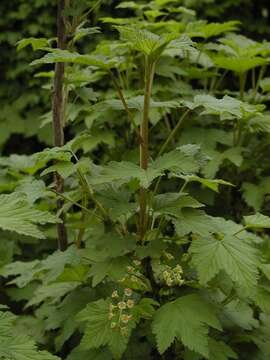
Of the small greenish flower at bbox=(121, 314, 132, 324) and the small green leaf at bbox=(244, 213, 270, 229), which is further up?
the small green leaf at bbox=(244, 213, 270, 229)

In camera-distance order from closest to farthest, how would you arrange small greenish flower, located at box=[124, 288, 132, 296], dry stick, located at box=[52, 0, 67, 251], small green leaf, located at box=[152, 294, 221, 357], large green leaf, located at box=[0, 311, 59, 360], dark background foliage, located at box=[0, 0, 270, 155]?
large green leaf, located at box=[0, 311, 59, 360] → small green leaf, located at box=[152, 294, 221, 357] → small greenish flower, located at box=[124, 288, 132, 296] → dry stick, located at box=[52, 0, 67, 251] → dark background foliage, located at box=[0, 0, 270, 155]

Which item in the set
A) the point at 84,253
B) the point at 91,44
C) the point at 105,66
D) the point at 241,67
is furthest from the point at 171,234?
the point at 91,44

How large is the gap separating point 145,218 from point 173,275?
0.19 metres

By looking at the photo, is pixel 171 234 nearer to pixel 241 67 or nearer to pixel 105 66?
pixel 105 66

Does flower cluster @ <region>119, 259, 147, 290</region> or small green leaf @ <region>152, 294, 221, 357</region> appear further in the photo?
flower cluster @ <region>119, 259, 147, 290</region>

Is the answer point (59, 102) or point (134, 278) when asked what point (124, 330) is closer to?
point (134, 278)

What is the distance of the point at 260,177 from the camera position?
2598 mm

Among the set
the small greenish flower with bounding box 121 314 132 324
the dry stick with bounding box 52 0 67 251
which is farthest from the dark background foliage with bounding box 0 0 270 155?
the small greenish flower with bounding box 121 314 132 324

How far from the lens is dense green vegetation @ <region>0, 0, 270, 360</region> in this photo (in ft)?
5.26

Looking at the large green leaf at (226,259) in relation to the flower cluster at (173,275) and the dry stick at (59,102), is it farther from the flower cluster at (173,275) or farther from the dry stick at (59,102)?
the dry stick at (59,102)

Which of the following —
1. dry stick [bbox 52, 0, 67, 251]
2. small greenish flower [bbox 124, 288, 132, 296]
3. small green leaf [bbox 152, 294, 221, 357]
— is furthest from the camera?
dry stick [bbox 52, 0, 67, 251]

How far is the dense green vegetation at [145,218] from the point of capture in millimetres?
1604

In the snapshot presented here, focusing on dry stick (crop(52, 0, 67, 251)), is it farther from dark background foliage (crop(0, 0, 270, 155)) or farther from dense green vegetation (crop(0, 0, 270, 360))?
dark background foliage (crop(0, 0, 270, 155))

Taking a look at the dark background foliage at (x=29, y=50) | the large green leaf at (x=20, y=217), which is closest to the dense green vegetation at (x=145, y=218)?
the large green leaf at (x=20, y=217)
